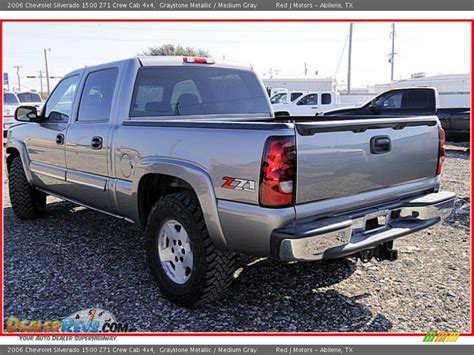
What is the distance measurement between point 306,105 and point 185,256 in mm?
17430

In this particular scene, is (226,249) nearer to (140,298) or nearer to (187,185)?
(187,185)

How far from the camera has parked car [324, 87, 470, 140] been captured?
11.9 m

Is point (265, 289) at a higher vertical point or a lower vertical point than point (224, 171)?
lower

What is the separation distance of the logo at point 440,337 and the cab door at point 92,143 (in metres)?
2.78

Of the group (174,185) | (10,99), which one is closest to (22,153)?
(174,185)

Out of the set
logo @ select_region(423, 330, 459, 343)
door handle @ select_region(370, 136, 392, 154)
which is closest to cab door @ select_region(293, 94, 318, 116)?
door handle @ select_region(370, 136, 392, 154)

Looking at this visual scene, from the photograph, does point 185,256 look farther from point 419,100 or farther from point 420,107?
point 419,100

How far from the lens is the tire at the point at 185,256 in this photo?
10.1ft

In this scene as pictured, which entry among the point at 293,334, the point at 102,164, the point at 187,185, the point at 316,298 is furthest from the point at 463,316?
the point at 102,164

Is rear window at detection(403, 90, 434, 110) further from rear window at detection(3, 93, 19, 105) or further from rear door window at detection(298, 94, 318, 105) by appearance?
rear window at detection(3, 93, 19, 105)

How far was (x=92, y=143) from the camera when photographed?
4105mm

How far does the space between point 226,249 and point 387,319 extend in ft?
4.20

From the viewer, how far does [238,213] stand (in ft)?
9.09

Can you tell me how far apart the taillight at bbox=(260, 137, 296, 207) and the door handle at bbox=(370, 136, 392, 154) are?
0.72 m
